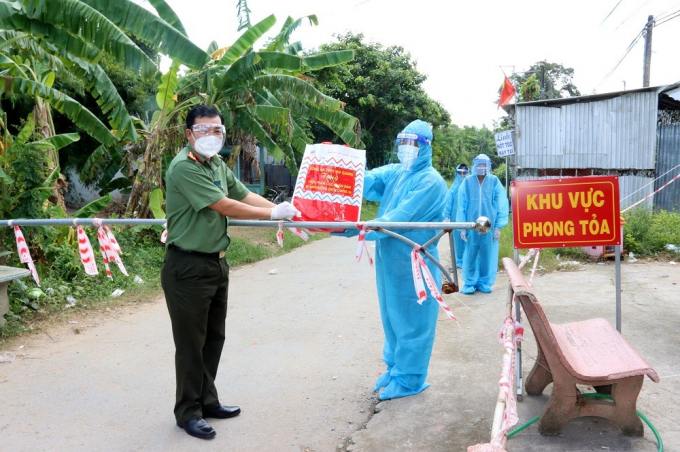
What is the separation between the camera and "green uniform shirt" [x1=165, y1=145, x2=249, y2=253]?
11.2 ft

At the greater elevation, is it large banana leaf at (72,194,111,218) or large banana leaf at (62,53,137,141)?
large banana leaf at (62,53,137,141)

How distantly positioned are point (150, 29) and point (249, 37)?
1830 millimetres

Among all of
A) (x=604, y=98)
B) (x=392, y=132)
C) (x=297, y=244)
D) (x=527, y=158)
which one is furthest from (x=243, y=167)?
(x=604, y=98)

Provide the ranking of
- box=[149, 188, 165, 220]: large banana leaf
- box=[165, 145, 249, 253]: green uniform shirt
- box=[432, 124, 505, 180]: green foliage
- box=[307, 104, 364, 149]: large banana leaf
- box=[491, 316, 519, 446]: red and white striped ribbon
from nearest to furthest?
box=[491, 316, 519, 446]: red and white striped ribbon, box=[165, 145, 249, 253]: green uniform shirt, box=[149, 188, 165, 220]: large banana leaf, box=[307, 104, 364, 149]: large banana leaf, box=[432, 124, 505, 180]: green foliage

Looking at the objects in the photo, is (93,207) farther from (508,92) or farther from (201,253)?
(508,92)

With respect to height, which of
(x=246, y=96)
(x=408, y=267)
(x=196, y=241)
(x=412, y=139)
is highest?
(x=246, y=96)

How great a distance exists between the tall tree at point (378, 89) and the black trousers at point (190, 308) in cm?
1621

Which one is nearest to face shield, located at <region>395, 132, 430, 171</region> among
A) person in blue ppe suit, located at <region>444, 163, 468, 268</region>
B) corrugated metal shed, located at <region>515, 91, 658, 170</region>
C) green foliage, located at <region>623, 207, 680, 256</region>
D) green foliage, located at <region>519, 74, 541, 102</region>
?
person in blue ppe suit, located at <region>444, 163, 468, 268</region>

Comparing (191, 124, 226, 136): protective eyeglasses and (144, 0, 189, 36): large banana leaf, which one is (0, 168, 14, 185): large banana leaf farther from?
(191, 124, 226, 136): protective eyeglasses

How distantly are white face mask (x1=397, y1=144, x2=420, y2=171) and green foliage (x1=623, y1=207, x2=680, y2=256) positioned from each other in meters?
7.32

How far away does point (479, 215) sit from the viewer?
8141 mm

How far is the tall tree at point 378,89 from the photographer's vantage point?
2025 centimetres

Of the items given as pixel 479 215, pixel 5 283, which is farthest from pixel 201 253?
pixel 479 215

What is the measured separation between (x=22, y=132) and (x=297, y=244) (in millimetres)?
7041
